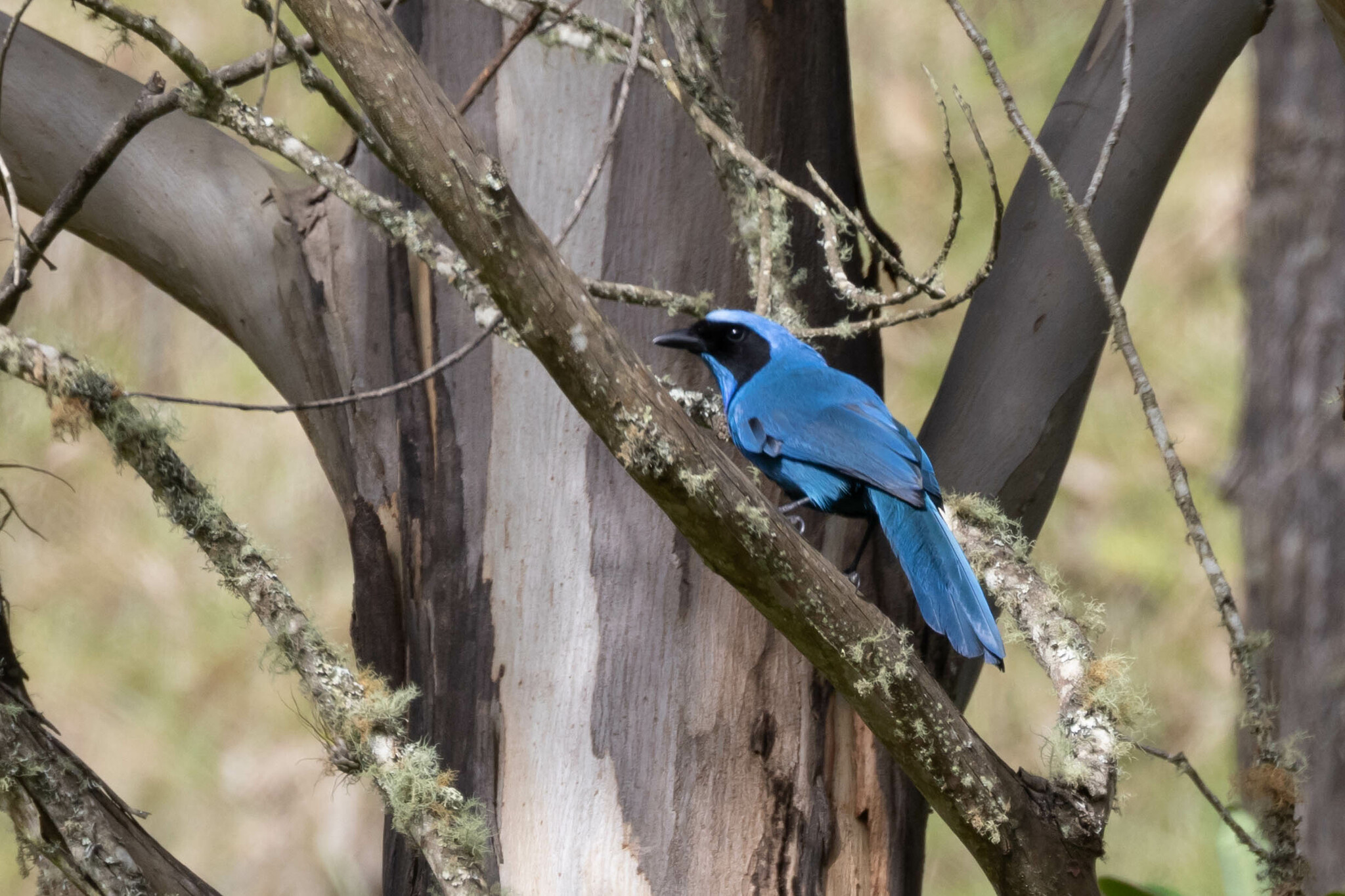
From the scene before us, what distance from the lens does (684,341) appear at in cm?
229

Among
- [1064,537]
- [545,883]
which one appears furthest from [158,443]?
[1064,537]

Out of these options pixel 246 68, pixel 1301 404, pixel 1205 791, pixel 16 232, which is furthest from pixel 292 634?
pixel 1301 404

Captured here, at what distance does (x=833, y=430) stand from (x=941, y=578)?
38 centimetres

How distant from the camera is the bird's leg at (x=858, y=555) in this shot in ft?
7.41

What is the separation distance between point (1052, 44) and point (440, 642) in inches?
230

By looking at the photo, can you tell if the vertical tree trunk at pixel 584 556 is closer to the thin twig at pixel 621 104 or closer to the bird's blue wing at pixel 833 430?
the bird's blue wing at pixel 833 430

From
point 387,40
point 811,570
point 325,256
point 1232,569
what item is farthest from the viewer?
point 1232,569

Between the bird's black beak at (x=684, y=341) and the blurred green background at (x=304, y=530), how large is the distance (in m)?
3.92

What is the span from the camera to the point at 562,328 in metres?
1.26

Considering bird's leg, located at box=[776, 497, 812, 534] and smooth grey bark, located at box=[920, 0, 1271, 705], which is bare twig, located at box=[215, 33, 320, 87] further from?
smooth grey bark, located at box=[920, 0, 1271, 705]

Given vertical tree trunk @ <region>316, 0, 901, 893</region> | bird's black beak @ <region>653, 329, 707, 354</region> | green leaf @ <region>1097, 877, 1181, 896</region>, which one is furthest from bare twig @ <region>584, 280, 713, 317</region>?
green leaf @ <region>1097, 877, 1181, 896</region>

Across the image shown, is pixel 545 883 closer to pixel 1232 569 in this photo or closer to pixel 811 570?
pixel 811 570

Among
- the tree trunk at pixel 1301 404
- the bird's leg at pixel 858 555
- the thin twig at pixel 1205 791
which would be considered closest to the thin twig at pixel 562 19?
the bird's leg at pixel 858 555

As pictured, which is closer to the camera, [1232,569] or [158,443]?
[158,443]
